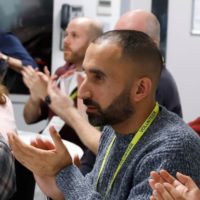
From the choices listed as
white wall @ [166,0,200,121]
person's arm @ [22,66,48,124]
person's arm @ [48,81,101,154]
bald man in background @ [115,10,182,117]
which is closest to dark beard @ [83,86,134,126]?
person's arm @ [48,81,101,154]

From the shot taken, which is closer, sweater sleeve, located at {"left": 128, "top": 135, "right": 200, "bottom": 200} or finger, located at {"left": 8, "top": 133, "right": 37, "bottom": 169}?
sweater sleeve, located at {"left": 128, "top": 135, "right": 200, "bottom": 200}

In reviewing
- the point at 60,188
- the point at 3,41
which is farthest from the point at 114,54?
the point at 3,41

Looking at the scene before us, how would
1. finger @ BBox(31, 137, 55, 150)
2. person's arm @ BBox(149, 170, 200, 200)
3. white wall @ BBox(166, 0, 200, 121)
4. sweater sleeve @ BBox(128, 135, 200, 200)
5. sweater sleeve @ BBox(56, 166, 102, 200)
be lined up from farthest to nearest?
1. white wall @ BBox(166, 0, 200, 121)
2. finger @ BBox(31, 137, 55, 150)
3. sweater sleeve @ BBox(56, 166, 102, 200)
4. sweater sleeve @ BBox(128, 135, 200, 200)
5. person's arm @ BBox(149, 170, 200, 200)

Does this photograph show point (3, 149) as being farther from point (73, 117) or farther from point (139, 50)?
point (73, 117)

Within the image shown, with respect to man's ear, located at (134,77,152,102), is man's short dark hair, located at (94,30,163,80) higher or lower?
higher

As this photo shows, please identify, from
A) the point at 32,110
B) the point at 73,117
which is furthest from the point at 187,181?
the point at 32,110

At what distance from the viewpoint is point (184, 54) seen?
3.74 meters

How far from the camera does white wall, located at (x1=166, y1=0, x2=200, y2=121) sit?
3717mm

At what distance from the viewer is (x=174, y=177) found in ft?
3.46

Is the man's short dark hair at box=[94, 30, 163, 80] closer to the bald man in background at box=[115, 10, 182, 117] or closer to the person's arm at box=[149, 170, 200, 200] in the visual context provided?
the person's arm at box=[149, 170, 200, 200]

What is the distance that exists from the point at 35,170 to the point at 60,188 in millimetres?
86

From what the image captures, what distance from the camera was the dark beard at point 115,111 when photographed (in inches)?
48.4

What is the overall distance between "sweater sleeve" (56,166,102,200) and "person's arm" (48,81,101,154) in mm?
564

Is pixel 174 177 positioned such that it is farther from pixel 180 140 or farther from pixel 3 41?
pixel 3 41
